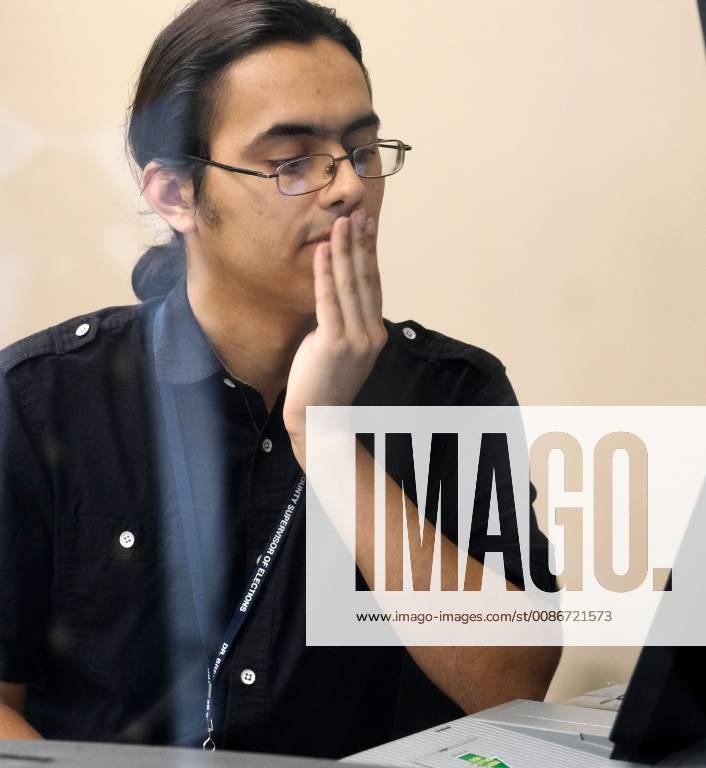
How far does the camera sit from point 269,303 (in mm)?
1215

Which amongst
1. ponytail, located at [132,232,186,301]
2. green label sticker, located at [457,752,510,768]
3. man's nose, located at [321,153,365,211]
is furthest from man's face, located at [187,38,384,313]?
green label sticker, located at [457,752,510,768]

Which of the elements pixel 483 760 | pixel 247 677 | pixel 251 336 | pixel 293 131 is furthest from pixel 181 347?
pixel 483 760

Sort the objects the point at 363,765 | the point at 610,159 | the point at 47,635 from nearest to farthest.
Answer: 1. the point at 363,765
2. the point at 47,635
3. the point at 610,159

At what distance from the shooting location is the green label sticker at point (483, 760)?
1.97ft

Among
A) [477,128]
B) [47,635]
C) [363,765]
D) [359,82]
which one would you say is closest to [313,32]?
[359,82]

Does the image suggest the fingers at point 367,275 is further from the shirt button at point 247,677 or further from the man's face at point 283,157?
the shirt button at point 247,677

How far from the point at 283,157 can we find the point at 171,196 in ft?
0.66

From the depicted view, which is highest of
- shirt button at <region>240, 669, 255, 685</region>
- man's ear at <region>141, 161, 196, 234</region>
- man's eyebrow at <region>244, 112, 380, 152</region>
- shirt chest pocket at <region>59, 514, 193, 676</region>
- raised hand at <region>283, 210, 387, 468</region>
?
man's eyebrow at <region>244, 112, 380, 152</region>

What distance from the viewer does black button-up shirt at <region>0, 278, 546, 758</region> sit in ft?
3.63

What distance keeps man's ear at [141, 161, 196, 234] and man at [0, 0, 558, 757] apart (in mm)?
17

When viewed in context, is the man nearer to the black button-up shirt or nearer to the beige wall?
the black button-up shirt

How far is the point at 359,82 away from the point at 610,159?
0.42 metres

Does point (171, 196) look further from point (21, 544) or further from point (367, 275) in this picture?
point (21, 544)

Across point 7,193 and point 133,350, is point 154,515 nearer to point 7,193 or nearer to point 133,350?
point 133,350
